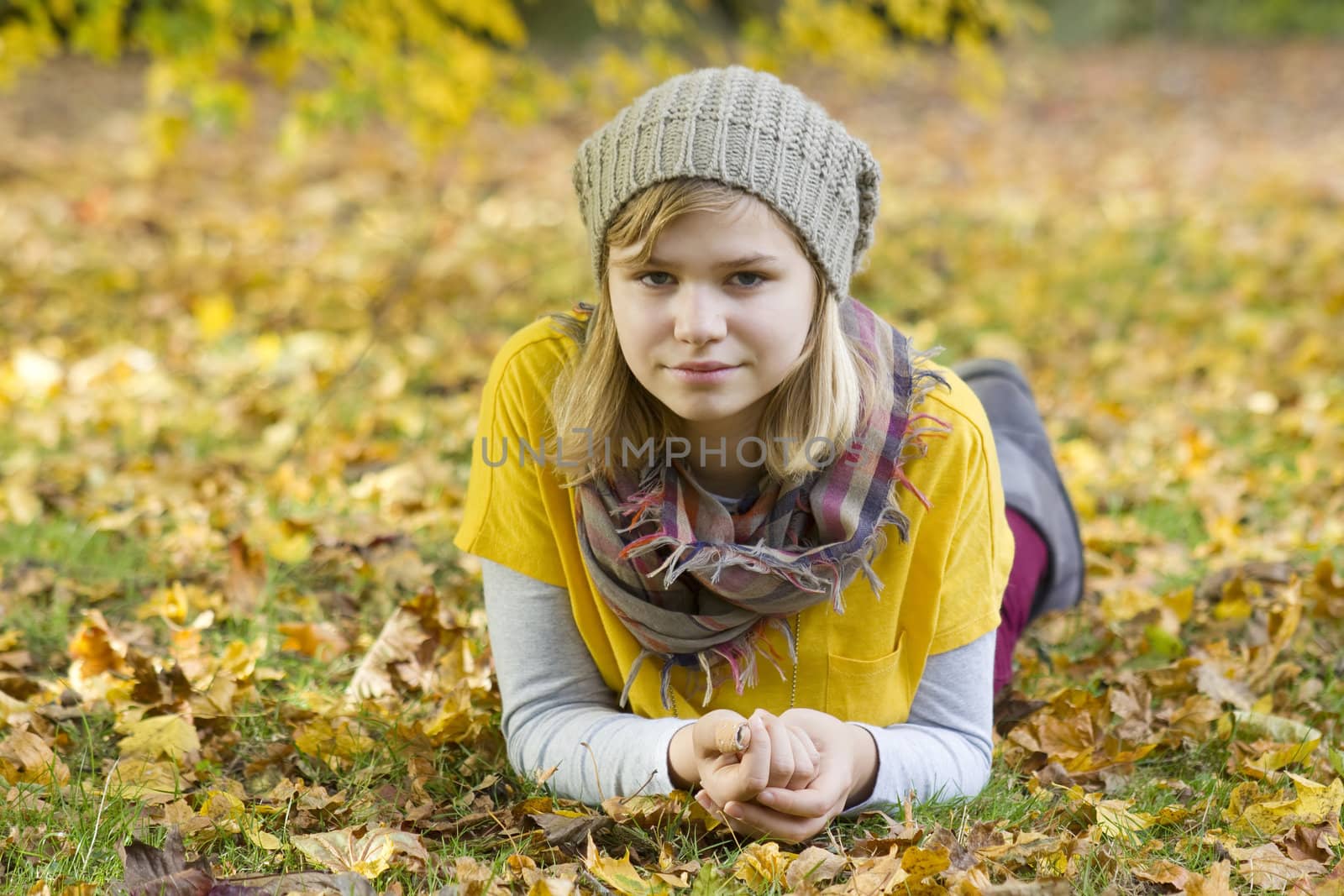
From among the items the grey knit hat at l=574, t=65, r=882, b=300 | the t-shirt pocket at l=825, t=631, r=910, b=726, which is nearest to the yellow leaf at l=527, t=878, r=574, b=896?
the t-shirt pocket at l=825, t=631, r=910, b=726

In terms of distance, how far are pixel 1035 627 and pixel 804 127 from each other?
5.15 feet

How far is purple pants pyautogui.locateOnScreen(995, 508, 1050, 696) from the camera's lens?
262 centimetres

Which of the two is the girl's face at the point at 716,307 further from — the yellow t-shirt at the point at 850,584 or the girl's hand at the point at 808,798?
the girl's hand at the point at 808,798

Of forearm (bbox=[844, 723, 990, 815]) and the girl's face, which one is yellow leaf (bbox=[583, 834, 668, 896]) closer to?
forearm (bbox=[844, 723, 990, 815])

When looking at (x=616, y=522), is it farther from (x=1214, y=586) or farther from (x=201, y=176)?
(x=201, y=176)

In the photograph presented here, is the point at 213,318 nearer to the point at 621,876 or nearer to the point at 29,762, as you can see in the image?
the point at 29,762

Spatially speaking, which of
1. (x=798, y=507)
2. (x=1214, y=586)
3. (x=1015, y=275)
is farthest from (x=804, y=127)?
(x=1015, y=275)

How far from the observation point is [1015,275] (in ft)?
19.6

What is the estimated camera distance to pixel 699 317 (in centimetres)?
176

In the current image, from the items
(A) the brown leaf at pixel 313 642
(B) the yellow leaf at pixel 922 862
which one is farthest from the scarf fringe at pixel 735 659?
(A) the brown leaf at pixel 313 642

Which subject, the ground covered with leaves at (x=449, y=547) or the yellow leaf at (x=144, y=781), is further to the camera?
the yellow leaf at (x=144, y=781)

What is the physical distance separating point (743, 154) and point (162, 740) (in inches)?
54.4

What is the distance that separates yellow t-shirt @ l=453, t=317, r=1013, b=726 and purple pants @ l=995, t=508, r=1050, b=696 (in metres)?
0.54

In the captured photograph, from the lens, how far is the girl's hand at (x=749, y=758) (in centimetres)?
178
